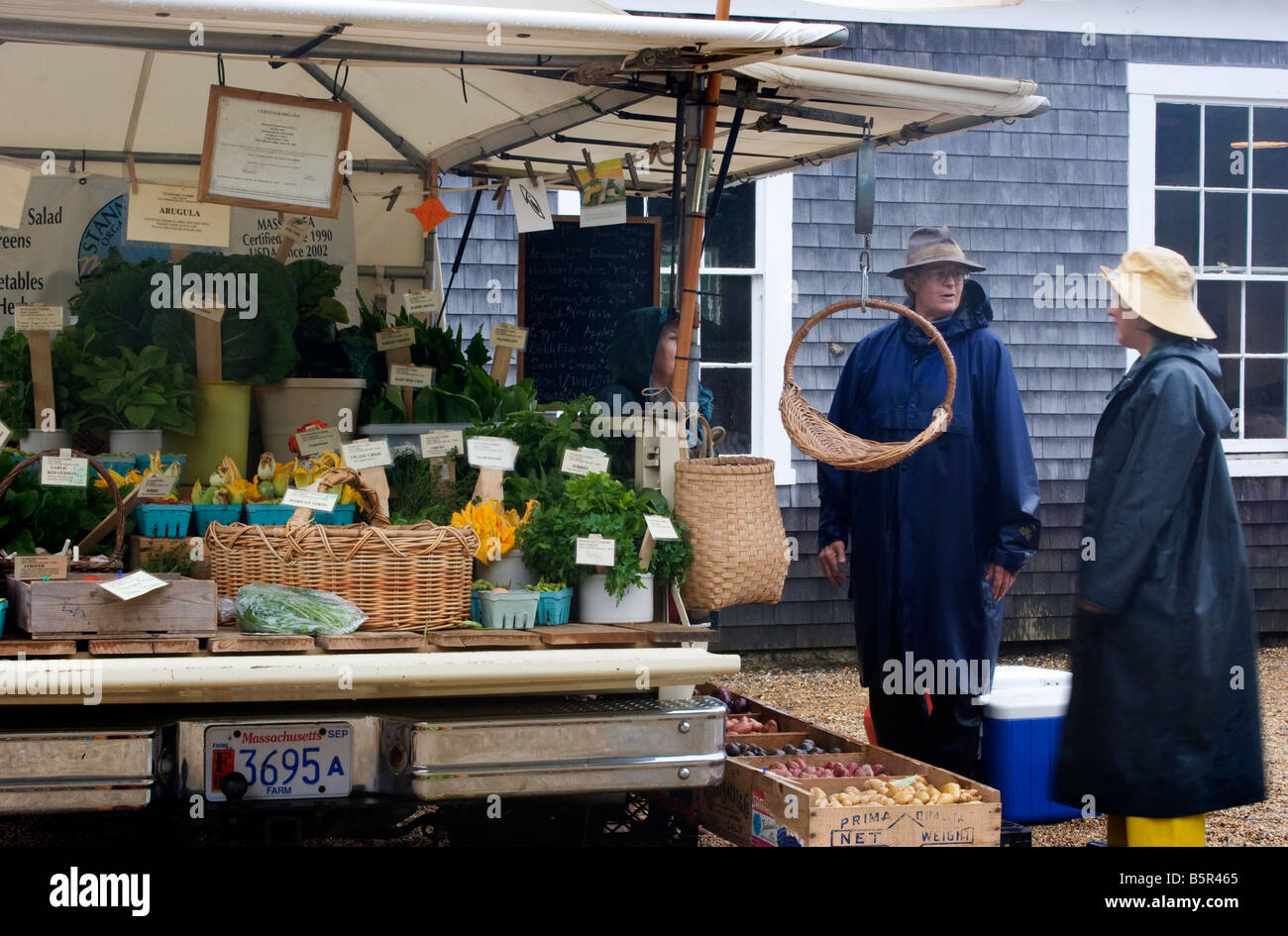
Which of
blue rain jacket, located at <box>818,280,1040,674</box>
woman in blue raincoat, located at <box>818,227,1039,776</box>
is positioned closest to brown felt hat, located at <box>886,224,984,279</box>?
woman in blue raincoat, located at <box>818,227,1039,776</box>

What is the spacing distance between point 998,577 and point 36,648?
2.86m

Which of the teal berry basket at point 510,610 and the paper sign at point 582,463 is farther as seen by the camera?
the paper sign at point 582,463

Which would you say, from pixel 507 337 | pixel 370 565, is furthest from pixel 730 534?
pixel 507 337

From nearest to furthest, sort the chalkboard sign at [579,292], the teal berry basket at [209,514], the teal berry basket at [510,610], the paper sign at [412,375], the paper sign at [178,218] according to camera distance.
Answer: the teal berry basket at [510,610]
the teal berry basket at [209,514]
the paper sign at [178,218]
the paper sign at [412,375]
the chalkboard sign at [579,292]

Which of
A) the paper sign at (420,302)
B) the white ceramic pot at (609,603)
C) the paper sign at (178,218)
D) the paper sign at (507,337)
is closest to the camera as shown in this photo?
the white ceramic pot at (609,603)

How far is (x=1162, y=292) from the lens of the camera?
377cm

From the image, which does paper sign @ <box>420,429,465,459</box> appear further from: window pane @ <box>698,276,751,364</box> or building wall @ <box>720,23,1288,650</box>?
building wall @ <box>720,23,1288,650</box>

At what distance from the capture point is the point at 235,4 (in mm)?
3014

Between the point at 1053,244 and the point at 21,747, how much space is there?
651 cm

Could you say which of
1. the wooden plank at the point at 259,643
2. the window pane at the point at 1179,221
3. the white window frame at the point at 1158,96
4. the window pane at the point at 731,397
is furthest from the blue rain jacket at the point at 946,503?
the window pane at the point at 1179,221

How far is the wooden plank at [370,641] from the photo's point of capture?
311cm

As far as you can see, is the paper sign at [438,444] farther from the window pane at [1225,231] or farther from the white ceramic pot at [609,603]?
the window pane at [1225,231]

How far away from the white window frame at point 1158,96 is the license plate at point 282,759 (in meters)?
6.23
